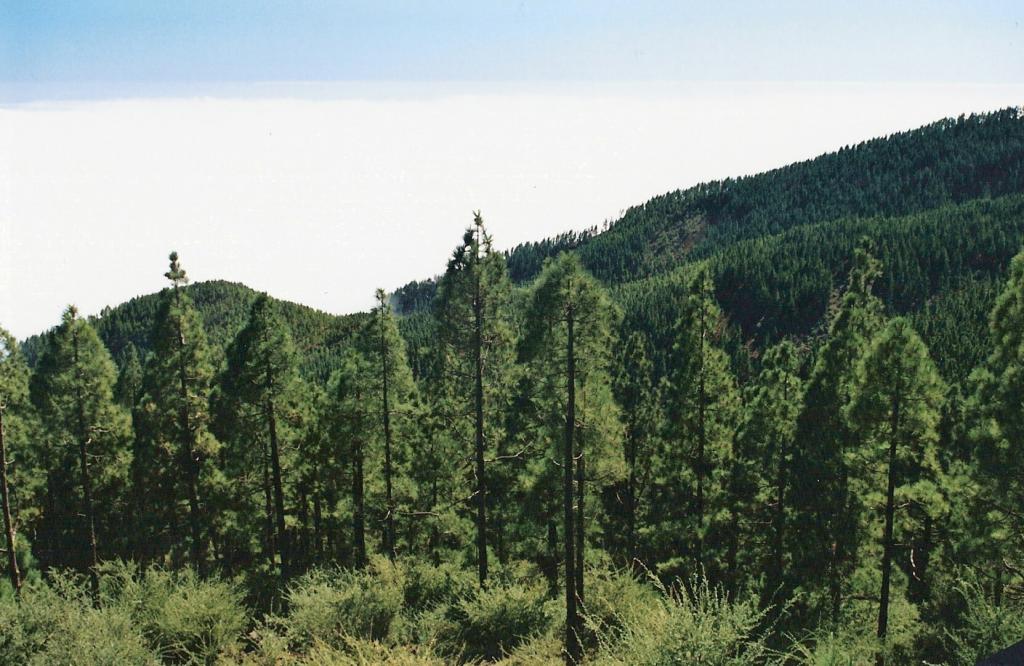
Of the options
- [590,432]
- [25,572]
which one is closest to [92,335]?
[25,572]

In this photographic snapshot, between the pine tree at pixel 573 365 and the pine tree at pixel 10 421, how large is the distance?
63.1 feet

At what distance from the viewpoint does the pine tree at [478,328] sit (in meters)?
21.6

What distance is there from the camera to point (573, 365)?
798 inches

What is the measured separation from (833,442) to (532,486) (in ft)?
38.7

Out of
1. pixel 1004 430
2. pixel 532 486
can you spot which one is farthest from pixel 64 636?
pixel 1004 430

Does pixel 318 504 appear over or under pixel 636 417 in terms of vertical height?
under

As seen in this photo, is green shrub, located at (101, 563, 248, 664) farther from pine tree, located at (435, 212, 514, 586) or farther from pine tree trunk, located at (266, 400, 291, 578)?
pine tree, located at (435, 212, 514, 586)

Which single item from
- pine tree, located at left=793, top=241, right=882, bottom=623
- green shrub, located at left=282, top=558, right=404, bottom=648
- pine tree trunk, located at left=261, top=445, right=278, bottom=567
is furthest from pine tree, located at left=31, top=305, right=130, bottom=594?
pine tree, located at left=793, top=241, right=882, bottom=623

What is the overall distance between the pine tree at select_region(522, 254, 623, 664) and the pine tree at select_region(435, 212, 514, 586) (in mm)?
1965

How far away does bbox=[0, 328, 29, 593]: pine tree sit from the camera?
22.8m

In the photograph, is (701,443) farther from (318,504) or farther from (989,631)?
(318,504)

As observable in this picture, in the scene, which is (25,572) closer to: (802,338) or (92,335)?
(92,335)

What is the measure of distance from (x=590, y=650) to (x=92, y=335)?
77.0ft

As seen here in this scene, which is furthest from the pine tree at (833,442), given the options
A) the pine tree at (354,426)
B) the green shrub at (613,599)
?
the pine tree at (354,426)
